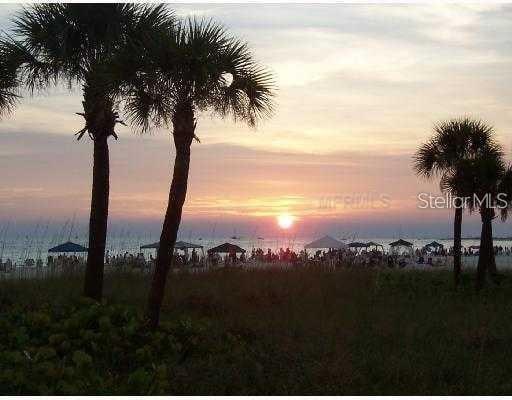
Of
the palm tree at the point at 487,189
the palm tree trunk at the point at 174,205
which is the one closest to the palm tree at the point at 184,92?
the palm tree trunk at the point at 174,205

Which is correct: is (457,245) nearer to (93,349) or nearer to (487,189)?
(487,189)

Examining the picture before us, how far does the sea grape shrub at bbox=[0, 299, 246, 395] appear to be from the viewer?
7371mm

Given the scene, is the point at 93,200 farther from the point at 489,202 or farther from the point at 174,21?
the point at 489,202

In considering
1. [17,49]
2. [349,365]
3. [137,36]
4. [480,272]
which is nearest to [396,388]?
[349,365]

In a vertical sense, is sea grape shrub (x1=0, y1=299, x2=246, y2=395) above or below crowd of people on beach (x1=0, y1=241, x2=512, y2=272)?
below

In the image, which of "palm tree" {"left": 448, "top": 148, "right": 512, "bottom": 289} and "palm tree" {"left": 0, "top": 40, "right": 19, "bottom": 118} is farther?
"palm tree" {"left": 448, "top": 148, "right": 512, "bottom": 289}

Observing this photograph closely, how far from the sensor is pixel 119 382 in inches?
314

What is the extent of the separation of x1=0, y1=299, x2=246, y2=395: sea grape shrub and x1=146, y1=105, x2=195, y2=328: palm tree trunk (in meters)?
0.58

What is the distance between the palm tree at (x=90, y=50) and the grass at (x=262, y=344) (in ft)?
6.17

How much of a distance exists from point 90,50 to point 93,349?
7.06 m

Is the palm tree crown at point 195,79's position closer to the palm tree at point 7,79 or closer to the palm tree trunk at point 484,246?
the palm tree at point 7,79

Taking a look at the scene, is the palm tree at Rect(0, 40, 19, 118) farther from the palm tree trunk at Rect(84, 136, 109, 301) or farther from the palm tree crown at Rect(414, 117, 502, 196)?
the palm tree crown at Rect(414, 117, 502, 196)

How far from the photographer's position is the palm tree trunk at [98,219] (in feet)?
43.7

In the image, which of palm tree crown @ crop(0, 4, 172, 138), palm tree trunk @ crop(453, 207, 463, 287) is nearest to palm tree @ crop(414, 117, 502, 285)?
palm tree trunk @ crop(453, 207, 463, 287)
